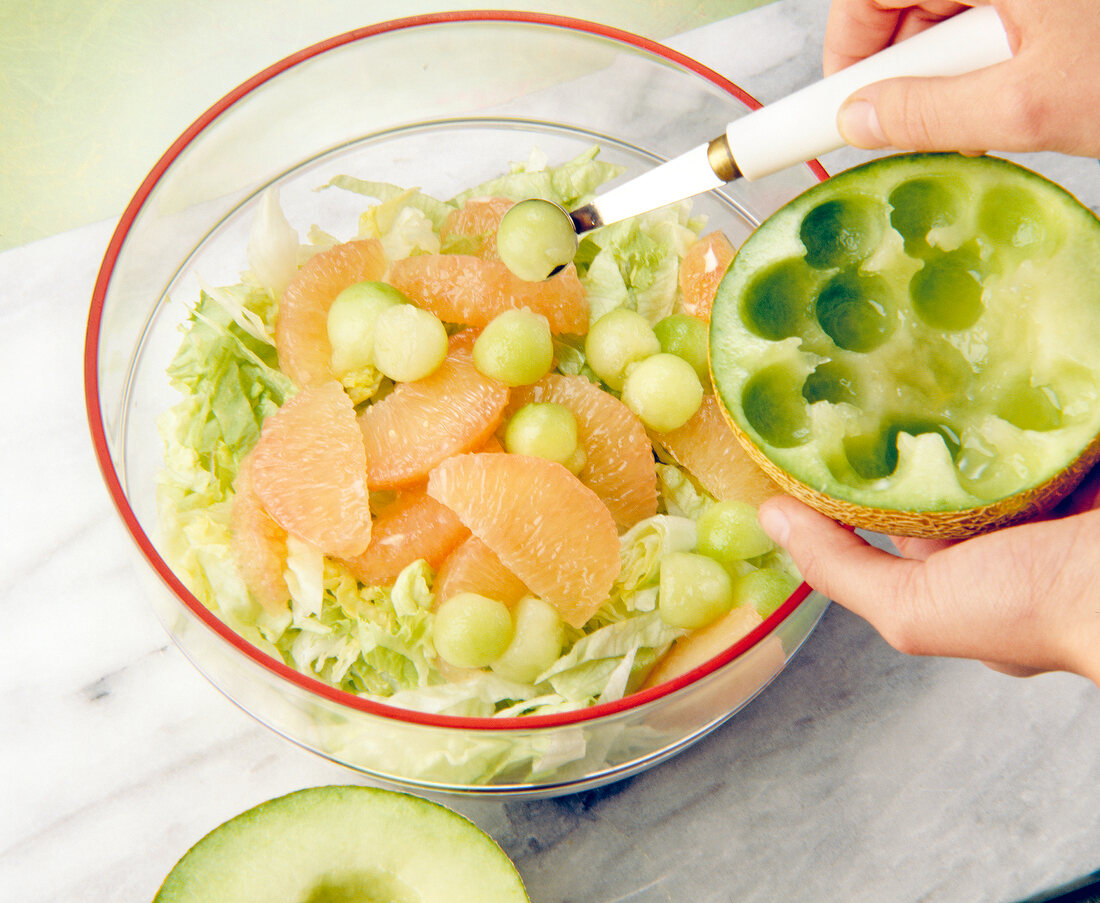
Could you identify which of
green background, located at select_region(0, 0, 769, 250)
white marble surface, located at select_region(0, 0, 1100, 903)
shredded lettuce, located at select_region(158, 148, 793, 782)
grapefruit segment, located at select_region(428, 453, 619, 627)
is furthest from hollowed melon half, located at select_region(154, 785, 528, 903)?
green background, located at select_region(0, 0, 769, 250)

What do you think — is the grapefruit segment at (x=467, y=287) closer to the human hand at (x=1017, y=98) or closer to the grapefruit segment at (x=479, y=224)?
the grapefruit segment at (x=479, y=224)

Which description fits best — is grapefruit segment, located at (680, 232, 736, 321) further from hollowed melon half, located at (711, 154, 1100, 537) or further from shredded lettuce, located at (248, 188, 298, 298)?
shredded lettuce, located at (248, 188, 298, 298)

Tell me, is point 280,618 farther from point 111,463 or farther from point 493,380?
point 493,380

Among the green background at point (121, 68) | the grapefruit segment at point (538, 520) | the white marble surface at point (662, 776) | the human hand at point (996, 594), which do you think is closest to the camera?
the human hand at point (996, 594)

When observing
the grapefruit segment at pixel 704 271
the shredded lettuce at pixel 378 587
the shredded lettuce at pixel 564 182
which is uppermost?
the shredded lettuce at pixel 564 182

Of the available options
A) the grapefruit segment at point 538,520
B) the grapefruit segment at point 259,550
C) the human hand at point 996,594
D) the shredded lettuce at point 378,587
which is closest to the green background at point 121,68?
the shredded lettuce at point 378,587

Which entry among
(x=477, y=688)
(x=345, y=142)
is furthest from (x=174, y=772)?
(x=345, y=142)

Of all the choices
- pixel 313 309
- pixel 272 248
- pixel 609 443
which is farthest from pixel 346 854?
pixel 272 248

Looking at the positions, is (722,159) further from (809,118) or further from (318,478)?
(318,478)

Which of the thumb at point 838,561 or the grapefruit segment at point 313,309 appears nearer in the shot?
the thumb at point 838,561
